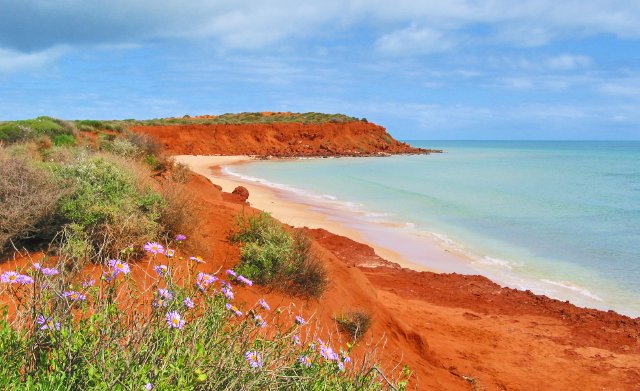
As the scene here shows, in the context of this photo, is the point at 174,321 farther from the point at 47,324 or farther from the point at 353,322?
the point at 353,322

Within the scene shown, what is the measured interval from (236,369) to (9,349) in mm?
1184

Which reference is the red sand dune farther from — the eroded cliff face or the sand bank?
the eroded cliff face

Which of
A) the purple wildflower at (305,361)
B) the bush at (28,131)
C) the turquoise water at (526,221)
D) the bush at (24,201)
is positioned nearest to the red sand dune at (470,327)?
the turquoise water at (526,221)

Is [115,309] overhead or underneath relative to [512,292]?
overhead

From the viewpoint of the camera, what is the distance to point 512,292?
11.5 m

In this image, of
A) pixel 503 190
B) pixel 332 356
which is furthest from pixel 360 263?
pixel 503 190

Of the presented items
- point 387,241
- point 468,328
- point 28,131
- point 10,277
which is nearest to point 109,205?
point 10,277

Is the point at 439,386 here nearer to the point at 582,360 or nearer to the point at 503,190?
the point at 582,360

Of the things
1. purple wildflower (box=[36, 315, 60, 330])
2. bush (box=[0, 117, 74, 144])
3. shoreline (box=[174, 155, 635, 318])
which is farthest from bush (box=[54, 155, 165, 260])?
bush (box=[0, 117, 74, 144])

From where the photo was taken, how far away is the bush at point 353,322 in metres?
6.79

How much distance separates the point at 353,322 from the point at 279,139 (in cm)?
6415

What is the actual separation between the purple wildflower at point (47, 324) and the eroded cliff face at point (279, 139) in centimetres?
5456

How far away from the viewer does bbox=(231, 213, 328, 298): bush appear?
6715 millimetres

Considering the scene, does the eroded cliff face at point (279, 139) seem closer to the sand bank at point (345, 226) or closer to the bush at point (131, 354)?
the sand bank at point (345, 226)
